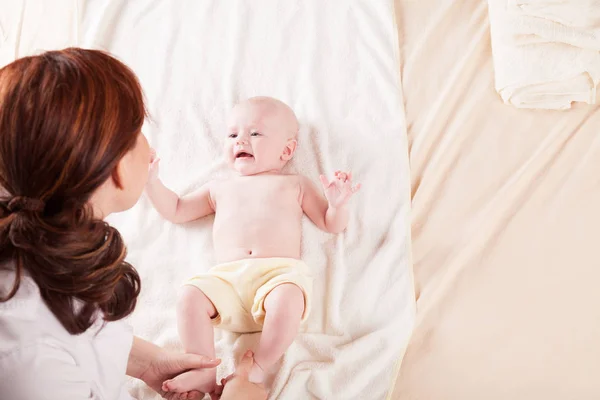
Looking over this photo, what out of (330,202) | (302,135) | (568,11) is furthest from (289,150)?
(568,11)

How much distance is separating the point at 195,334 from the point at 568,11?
1.14 m

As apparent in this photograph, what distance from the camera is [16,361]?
1015mm

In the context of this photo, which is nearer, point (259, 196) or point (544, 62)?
point (259, 196)

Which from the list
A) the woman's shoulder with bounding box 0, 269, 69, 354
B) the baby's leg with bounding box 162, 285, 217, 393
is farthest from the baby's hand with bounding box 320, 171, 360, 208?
the woman's shoulder with bounding box 0, 269, 69, 354

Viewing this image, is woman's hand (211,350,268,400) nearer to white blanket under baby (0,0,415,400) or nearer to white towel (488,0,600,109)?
white blanket under baby (0,0,415,400)

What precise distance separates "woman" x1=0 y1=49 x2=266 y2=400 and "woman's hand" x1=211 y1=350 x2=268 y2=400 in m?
0.25

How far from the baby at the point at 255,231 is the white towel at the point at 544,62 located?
48 centimetres

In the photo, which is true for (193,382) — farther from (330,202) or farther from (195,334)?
(330,202)

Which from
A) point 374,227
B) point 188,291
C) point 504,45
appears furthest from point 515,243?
point 188,291

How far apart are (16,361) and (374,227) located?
0.84 m

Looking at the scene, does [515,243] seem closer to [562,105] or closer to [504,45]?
[562,105]

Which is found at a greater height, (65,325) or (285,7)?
(285,7)

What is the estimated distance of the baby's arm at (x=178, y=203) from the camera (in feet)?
5.23

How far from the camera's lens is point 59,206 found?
1.01 meters
